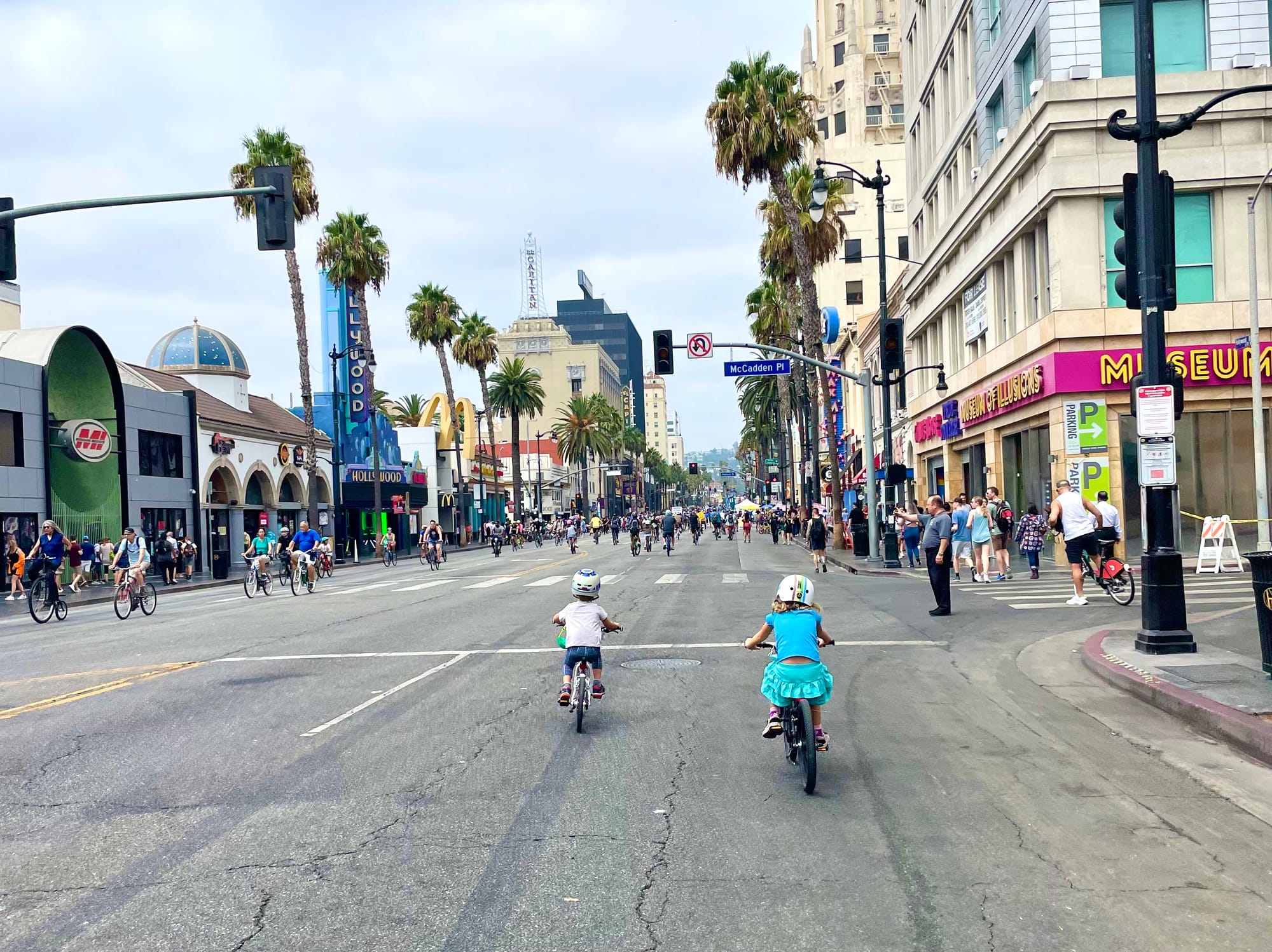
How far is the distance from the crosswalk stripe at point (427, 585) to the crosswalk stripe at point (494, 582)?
41.6 inches

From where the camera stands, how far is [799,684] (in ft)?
24.2

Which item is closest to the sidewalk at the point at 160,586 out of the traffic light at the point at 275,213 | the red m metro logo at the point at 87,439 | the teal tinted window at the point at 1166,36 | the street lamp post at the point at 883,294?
the red m metro logo at the point at 87,439

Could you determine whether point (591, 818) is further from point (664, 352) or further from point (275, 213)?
point (664, 352)

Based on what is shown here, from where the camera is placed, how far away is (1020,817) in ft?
21.5

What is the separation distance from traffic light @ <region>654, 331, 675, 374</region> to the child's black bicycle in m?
22.0

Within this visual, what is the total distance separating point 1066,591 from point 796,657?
49.4ft

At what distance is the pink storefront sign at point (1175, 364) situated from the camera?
26484 mm

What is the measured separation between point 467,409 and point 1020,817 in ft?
296

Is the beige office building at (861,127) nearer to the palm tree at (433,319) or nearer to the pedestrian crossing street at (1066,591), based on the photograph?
the palm tree at (433,319)

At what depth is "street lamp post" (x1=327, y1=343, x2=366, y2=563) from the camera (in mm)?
56594

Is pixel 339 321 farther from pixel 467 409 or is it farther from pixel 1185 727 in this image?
pixel 1185 727

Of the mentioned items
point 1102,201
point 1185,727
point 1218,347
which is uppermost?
point 1102,201

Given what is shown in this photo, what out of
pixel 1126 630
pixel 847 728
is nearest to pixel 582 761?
pixel 847 728

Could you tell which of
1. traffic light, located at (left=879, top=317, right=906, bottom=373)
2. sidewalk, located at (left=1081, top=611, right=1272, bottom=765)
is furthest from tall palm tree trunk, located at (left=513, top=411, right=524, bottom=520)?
sidewalk, located at (left=1081, top=611, right=1272, bottom=765)
